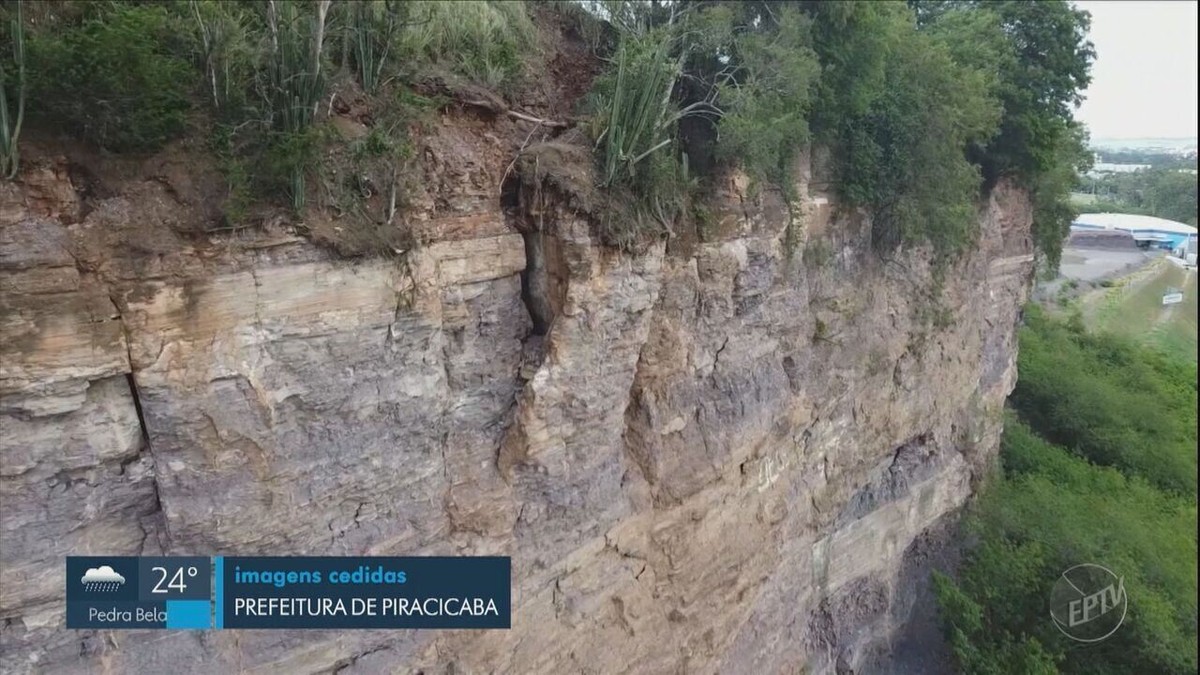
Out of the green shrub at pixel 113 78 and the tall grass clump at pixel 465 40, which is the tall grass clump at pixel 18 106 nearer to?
the green shrub at pixel 113 78

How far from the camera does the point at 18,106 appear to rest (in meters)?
5.32

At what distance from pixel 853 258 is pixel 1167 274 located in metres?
9.61

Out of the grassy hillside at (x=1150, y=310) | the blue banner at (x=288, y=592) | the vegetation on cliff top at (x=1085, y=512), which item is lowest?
the vegetation on cliff top at (x=1085, y=512)

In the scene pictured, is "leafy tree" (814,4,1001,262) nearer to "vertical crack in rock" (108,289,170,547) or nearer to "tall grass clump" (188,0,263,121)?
"tall grass clump" (188,0,263,121)

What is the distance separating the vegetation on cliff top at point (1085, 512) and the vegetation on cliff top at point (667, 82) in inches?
232

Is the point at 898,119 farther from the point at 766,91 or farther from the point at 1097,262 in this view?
the point at 1097,262

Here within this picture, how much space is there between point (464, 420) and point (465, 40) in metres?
3.76

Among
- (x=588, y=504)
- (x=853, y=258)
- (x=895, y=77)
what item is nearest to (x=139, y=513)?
(x=588, y=504)

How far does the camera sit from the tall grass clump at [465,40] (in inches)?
289

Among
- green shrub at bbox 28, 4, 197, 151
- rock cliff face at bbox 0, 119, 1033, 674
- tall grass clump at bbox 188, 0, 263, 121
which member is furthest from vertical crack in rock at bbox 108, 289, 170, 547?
tall grass clump at bbox 188, 0, 263, 121

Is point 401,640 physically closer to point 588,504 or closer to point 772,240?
point 588,504

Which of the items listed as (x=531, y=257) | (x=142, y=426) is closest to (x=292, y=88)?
(x=531, y=257)

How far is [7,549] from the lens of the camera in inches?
223

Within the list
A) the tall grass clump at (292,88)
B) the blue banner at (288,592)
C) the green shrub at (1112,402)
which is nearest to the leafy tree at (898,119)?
the tall grass clump at (292,88)
